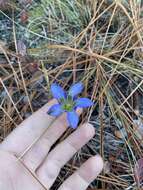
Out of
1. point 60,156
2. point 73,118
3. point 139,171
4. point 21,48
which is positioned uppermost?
point 21,48

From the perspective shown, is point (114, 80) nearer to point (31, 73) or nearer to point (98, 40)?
point (98, 40)

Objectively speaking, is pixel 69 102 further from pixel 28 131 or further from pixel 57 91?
pixel 28 131

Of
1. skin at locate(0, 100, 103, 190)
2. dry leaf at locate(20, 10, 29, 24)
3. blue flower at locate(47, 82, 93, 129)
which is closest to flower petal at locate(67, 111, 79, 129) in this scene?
blue flower at locate(47, 82, 93, 129)

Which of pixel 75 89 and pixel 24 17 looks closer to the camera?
pixel 75 89

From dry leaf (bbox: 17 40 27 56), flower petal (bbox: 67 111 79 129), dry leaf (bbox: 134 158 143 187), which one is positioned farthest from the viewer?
dry leaf (bbox: 17 40 27 56)

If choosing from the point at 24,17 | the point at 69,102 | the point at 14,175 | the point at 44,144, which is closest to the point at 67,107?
the point at 69,102

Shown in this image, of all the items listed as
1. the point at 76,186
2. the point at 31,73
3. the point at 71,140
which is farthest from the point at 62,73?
the point at 76,186

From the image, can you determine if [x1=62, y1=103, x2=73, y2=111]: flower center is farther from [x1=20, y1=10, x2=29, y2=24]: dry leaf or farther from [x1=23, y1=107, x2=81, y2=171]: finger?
[x1=20, y1=10, x2=29, y2=24]: dry leaf
